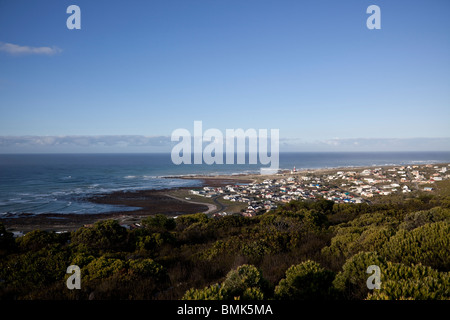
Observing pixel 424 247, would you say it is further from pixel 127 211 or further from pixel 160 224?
pixel 127 211

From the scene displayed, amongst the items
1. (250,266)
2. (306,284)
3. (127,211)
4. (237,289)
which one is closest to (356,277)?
(306,284)

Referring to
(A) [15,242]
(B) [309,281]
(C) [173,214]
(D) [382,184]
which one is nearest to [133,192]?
(C) [173,214]

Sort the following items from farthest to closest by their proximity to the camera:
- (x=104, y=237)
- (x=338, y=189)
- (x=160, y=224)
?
1. (x=338, y=189)
2. (x=160, y=224)
3. (x=104, y=237)

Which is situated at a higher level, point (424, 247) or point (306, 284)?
point (424, 247)

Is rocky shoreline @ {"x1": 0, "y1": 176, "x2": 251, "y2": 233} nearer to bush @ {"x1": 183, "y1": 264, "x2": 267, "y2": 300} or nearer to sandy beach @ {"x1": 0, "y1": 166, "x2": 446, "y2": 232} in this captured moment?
sandy beach @ {"x1": 0, "y1": 166, "x2": 446, "y2": 232}

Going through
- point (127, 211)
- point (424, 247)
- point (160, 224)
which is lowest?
point (127, 211)

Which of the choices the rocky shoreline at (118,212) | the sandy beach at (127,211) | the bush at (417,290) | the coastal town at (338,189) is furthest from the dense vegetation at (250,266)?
the coastal town at (338,189)

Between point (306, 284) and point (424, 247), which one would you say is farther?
point (424, 247)

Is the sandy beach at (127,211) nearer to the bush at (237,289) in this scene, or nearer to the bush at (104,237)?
the bush at (104,237)

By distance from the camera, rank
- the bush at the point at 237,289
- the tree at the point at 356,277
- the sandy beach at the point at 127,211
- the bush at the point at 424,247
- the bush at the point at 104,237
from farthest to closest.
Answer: the sandy beach at the point at 127,211 < the bush at the point at 104,237 < the bush at the point at 424,247 < the tree at the point at 356,277 < the bush at the point at 237,289
